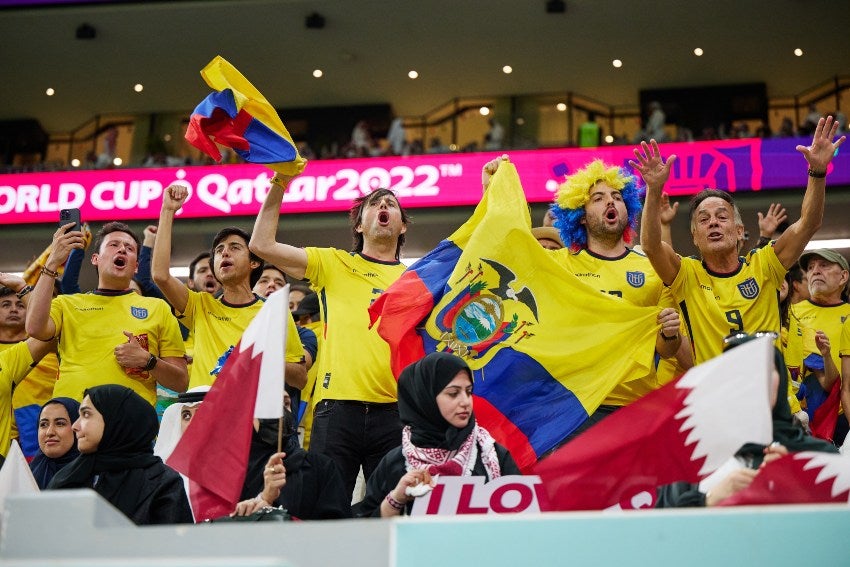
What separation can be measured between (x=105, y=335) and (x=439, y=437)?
7.75 feet

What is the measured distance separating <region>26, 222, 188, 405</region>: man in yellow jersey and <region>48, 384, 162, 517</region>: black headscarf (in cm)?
95

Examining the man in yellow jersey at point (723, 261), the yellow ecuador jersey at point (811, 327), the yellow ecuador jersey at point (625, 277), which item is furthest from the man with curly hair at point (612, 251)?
the yellow ecuador jersey at point (811, 327)

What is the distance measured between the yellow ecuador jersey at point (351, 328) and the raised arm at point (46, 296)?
1333mm

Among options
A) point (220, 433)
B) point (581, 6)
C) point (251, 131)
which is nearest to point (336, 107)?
point (581, 6)

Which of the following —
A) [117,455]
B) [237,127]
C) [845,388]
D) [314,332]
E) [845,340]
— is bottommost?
[117,455]

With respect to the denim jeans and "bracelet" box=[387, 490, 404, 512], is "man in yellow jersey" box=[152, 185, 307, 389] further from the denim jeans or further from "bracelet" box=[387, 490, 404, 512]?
"bracelet" box=[387, 490, 404, 512]

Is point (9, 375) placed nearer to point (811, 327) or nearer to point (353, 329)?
point (353, 329)

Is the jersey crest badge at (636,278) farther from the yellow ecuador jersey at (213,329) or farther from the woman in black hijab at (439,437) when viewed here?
the yellow ecuador jersey at (213,329)

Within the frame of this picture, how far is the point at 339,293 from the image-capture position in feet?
17.5

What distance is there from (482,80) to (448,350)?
49.2ft

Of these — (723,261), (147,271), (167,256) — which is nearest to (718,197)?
(723,261)

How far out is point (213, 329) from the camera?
18.7 feet

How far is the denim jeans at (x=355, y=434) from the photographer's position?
16.2ft

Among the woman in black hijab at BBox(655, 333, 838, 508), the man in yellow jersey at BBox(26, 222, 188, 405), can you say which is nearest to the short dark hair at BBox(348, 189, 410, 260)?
the man in yellow jersey at BBox(26, 222, 188, 405)
